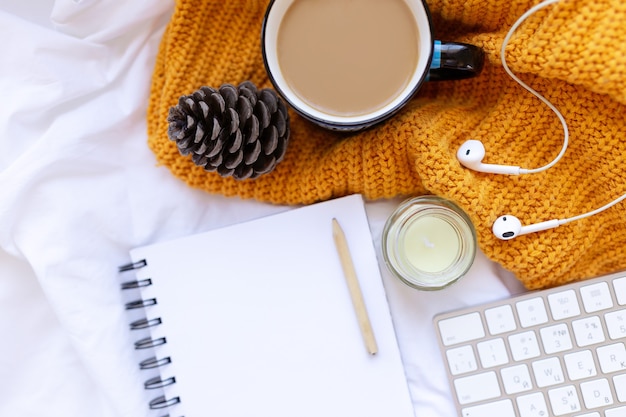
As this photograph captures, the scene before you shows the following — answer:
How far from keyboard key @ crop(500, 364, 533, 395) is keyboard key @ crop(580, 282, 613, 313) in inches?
3.4

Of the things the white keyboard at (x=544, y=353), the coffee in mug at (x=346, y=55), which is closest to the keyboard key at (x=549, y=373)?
the white keyboard at (x=544, y=353)

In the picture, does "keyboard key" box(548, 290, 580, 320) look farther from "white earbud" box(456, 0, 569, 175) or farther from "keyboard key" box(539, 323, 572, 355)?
"white earbud" box(456, 0, 569, 175)

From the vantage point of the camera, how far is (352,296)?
0.64 metres

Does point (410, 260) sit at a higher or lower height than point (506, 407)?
higher

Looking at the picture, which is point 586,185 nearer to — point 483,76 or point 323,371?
point 483,76

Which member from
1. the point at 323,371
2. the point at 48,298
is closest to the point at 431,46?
the point at 323,371

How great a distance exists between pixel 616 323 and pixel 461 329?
15 cm

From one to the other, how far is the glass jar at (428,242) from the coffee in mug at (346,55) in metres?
0.10

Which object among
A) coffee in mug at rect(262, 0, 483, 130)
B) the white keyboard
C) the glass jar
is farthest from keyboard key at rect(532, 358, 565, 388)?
coffee in mug at rect(262, 0, 483, 130)

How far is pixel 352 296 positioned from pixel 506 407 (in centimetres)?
18

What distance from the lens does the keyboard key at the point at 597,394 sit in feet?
2.05

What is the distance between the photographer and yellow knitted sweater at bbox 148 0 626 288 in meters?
0.58

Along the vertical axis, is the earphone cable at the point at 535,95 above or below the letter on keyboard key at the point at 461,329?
above

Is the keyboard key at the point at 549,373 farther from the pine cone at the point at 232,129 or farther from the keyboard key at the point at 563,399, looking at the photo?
the pine cone at the point at 232,129
